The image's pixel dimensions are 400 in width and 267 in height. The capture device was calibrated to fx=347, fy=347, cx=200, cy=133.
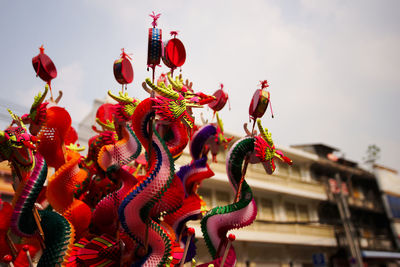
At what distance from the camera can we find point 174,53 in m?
4.91

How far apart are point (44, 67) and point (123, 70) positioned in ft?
3.69

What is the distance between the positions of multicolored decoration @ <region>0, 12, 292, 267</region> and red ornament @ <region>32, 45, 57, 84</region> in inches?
0.6

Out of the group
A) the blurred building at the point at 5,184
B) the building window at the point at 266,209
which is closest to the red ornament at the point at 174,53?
the blurred building at the point at 5,184

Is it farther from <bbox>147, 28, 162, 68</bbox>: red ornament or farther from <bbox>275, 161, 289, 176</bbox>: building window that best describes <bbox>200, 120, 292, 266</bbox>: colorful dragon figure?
<bbox>275, 161, 289, 176</bbox>: building window

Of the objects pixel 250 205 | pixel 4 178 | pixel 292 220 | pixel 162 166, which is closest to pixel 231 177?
pixel 250 205

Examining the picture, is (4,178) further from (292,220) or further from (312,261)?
(312,261)

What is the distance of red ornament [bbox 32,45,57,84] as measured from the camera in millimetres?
5066

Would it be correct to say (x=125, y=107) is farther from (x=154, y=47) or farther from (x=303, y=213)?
(x=303, y=213)

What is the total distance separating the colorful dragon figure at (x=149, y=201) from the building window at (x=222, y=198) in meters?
11.5

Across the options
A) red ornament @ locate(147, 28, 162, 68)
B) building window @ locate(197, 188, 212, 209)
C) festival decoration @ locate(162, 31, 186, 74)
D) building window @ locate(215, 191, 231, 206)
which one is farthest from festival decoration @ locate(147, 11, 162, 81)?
building window @ locate(215, 191, 231, 206)

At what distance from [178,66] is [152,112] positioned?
1.27m

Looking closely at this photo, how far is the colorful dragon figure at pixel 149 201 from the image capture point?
3.67 meters

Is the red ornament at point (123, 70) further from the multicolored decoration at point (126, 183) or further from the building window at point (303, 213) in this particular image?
the building window at point (303, 213)

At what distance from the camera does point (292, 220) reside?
58.9 ft
